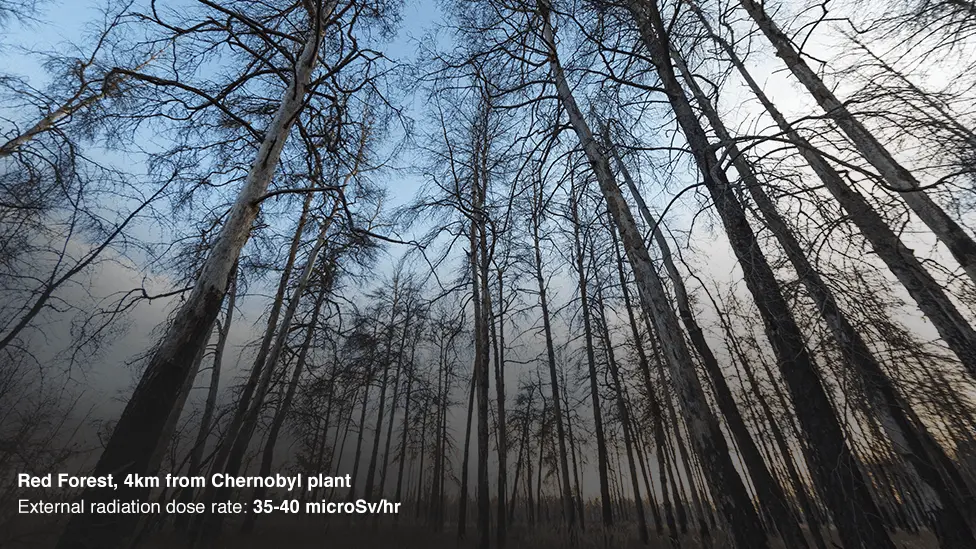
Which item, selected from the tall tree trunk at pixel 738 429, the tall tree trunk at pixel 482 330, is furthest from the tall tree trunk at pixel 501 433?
the tall tree trunk at pixel 738 429

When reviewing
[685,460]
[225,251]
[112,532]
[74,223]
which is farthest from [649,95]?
[685,460]

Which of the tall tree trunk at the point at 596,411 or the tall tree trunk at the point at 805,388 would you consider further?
the tall tree trunk at the point at 596,411

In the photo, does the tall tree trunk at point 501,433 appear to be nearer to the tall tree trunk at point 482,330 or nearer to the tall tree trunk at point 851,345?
the tall tree trunk at point 482,330

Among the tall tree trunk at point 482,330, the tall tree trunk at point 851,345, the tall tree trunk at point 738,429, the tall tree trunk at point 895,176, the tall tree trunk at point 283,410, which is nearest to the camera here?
the tall tree trunk at point 851,345

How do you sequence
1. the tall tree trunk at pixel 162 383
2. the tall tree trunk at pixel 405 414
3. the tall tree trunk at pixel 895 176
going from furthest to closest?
the tall tree trunk at pixel 405 414, the tall tree trunk at pixel 895 176, the tall tree trunk at pixel 162 383

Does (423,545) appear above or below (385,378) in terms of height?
below

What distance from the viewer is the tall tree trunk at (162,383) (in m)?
2.07

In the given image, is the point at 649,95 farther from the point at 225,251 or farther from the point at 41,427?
the point at 41,427

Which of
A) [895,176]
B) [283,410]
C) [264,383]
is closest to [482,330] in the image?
[264,383]

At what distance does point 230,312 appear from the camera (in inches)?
393

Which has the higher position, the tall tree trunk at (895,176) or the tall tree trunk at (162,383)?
the tall tree trunk at (895,176)

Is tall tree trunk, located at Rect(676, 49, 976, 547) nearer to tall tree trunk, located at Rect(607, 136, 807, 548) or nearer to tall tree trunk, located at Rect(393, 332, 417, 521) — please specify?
tall tree trunk, located at Rect(607, 136, 807, 548)

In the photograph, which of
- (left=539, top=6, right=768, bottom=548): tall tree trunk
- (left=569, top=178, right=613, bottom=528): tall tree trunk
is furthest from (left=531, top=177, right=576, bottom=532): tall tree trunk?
(left=539, top=6, right=768, bottom=548): tall tree trunk

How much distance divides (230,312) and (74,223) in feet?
12.7
